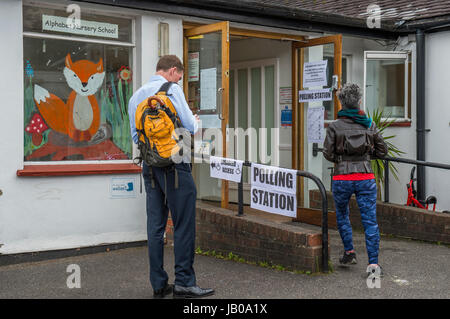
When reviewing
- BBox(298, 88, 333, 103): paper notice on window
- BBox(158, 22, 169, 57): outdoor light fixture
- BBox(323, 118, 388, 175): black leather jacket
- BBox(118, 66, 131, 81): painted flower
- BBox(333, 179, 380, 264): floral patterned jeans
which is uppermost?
BBox(158, 22, 169, 57): outdoor light fixture

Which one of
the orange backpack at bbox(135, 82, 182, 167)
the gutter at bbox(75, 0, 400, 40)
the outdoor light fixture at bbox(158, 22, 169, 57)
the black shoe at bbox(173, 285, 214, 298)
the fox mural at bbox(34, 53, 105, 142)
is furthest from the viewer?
the outdoor light fixture at bbox(158, 22, 169, 57)

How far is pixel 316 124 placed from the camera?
919 centimetres

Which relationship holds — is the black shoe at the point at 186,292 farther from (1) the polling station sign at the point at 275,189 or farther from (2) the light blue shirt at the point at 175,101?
(1) the polling station sign at the point at 275,189

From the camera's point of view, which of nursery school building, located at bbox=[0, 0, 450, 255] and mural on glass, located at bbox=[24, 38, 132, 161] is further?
mural on glass, located at bbox=[24, 38, 132, 161]

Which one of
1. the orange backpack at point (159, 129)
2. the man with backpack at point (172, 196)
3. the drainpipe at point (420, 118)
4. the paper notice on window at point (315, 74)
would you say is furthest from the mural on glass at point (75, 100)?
the drainpipe at point (420, 118)

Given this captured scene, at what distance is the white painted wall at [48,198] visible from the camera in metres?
6.77

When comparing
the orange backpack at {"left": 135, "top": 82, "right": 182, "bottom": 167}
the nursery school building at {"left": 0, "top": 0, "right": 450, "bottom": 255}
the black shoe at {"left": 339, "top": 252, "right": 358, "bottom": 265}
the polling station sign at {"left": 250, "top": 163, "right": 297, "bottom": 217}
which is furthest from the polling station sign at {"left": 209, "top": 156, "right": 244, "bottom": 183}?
the orange backpack at {"left": 135, "top": 82, "right": 182, "bottom": 167}

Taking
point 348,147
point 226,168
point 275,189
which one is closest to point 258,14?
point 226,168

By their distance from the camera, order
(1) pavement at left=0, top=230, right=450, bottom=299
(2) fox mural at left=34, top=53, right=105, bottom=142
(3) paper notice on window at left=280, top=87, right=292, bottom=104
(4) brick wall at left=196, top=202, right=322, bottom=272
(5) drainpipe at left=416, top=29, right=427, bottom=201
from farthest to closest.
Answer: (5) drainpipe at left=416, top=29, right=427, bottom=201 → (3) paper notice on window at left=280, top=87, right=292, bottom=104 → (2) fox mural at left=34, top=53, right=105, bottom=142 → (4) brick wall at left=196, top=202, right=322, bottom=272 → (1) pavement at left=0, top=230, right=450, bottom=299

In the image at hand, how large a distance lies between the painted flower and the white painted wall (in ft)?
0.43

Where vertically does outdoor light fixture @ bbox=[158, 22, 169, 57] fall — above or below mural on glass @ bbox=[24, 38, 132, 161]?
above

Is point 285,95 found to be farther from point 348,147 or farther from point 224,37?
point 348,147

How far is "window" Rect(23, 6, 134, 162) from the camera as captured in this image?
7113 mm

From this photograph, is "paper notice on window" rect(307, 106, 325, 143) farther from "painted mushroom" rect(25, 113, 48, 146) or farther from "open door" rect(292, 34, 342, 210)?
"painted mushroom" rect(25, 113, 48, 146)
